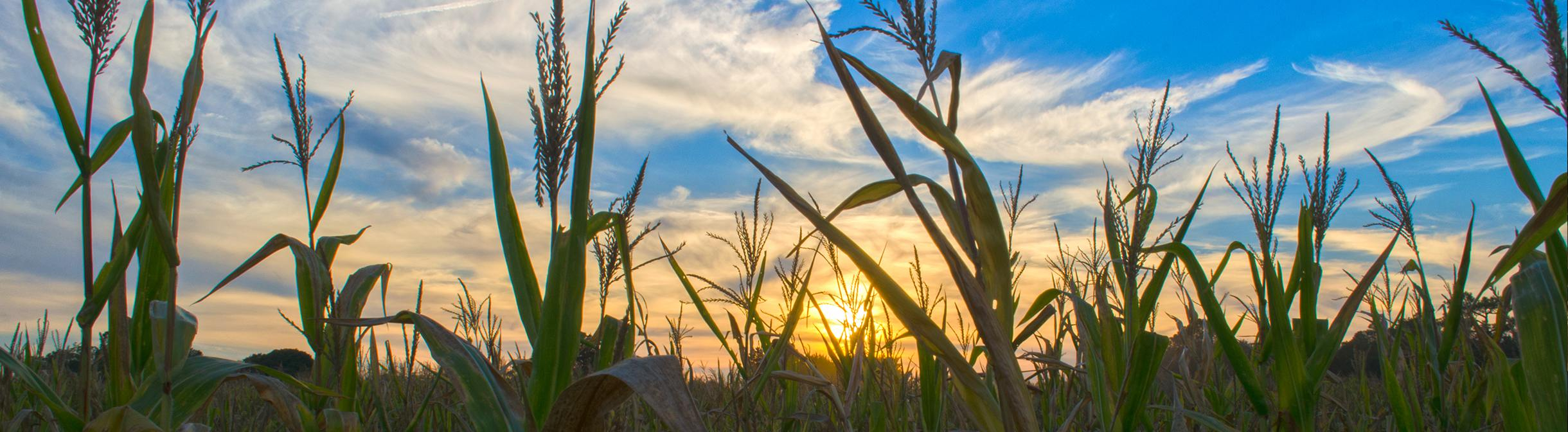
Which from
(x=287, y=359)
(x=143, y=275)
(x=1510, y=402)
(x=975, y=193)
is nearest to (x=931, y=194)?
(x=975, y=193)

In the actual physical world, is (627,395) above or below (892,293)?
below

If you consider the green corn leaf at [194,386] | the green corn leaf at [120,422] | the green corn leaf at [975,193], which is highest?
the green corn leaf at [975,193]

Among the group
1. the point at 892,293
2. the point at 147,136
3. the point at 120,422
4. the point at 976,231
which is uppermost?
the point at 147,136

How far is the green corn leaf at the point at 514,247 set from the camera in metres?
1.40

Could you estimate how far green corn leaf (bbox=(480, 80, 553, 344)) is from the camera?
1.40 metres

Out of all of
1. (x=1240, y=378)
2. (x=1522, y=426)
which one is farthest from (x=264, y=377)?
(x=1522, y=426)

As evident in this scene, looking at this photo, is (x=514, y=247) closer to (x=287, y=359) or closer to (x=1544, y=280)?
(x=1544, y=280)

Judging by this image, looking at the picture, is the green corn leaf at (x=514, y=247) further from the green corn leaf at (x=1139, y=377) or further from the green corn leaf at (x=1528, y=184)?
the green corn leaf at (x=1528, y=184)

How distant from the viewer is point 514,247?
1.40 m

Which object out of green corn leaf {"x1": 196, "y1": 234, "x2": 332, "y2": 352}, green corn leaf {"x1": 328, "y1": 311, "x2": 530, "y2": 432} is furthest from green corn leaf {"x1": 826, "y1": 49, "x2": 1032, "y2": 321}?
green corn leaf {"x1": 196, "y1": 234, "x2": 332, "y2": 352}

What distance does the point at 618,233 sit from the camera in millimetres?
1664

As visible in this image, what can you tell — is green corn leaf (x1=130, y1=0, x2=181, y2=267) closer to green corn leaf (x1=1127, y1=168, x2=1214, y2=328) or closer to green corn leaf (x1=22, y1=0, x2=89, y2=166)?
green corn leaf (x1=22, y1=0, x2=89, y2=166)

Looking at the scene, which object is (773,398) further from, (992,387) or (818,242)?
(992,387)

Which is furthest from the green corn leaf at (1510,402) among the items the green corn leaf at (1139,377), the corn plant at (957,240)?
the corn plant at (957,240)
